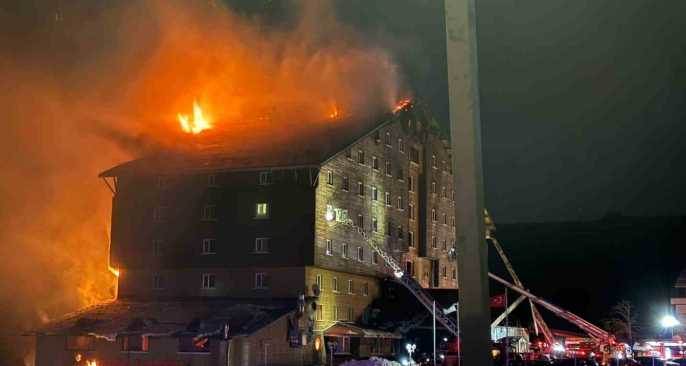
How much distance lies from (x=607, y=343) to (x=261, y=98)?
39345 millimetres

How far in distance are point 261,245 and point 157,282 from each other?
950cm

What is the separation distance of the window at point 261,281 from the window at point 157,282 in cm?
845

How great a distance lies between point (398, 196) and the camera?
70125 millimetres

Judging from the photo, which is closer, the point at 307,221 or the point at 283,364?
the point at 283,364

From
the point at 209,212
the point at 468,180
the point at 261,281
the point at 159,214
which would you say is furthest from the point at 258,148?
the point at 468,180

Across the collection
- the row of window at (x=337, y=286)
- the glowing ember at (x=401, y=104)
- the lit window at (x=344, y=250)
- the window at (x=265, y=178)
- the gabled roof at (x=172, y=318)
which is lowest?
the gabled roof at (x=172, y=318)

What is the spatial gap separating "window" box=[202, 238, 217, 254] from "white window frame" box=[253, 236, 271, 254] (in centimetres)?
359

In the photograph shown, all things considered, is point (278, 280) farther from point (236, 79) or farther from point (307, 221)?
point (236, 79)

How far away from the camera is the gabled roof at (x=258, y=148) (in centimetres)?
5959

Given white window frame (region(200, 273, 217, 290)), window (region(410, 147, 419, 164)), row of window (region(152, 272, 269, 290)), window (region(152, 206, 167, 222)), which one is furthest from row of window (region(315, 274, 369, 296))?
window (region(410, 147, 419, 164))

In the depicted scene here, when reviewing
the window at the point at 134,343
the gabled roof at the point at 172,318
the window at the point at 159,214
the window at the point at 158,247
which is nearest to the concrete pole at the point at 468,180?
the gabled roof at the point at 172,318

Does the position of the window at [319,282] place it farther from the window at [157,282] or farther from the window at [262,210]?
the window at [157,282]

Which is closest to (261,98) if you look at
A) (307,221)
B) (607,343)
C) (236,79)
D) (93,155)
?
(236,79)

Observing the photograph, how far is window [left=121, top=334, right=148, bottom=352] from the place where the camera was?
2101 inches
